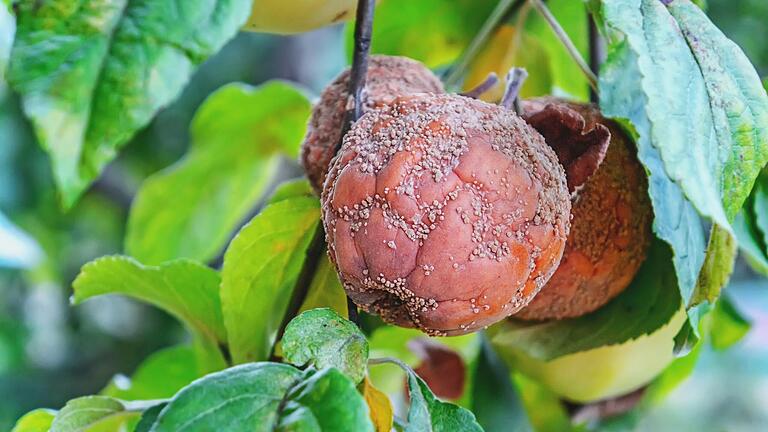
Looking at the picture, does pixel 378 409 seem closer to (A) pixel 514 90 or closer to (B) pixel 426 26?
(A) pixel 514 90

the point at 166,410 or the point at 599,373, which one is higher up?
the point at 166,410

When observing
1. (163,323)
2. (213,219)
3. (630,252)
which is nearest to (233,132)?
(213,219)

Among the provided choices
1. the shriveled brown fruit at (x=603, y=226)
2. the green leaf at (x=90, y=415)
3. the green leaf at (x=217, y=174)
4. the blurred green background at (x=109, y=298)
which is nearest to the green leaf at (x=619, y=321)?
the shriveled brown fruit at (x=603, y=226)

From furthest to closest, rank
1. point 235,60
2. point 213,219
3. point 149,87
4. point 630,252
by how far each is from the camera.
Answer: point 235,60 → point 213,219 → point 630,252 → point 149,87

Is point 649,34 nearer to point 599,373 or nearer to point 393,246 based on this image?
point 393,246

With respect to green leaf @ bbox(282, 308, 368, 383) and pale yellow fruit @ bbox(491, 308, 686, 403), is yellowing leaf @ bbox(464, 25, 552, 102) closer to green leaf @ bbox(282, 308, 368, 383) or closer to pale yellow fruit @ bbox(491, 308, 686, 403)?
pale yellow fruit @ bbox(491, 308, 686, 403)

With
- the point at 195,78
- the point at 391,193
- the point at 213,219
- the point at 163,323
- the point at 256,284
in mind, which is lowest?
the point at 163,323

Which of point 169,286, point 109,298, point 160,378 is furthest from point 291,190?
point 109,298
